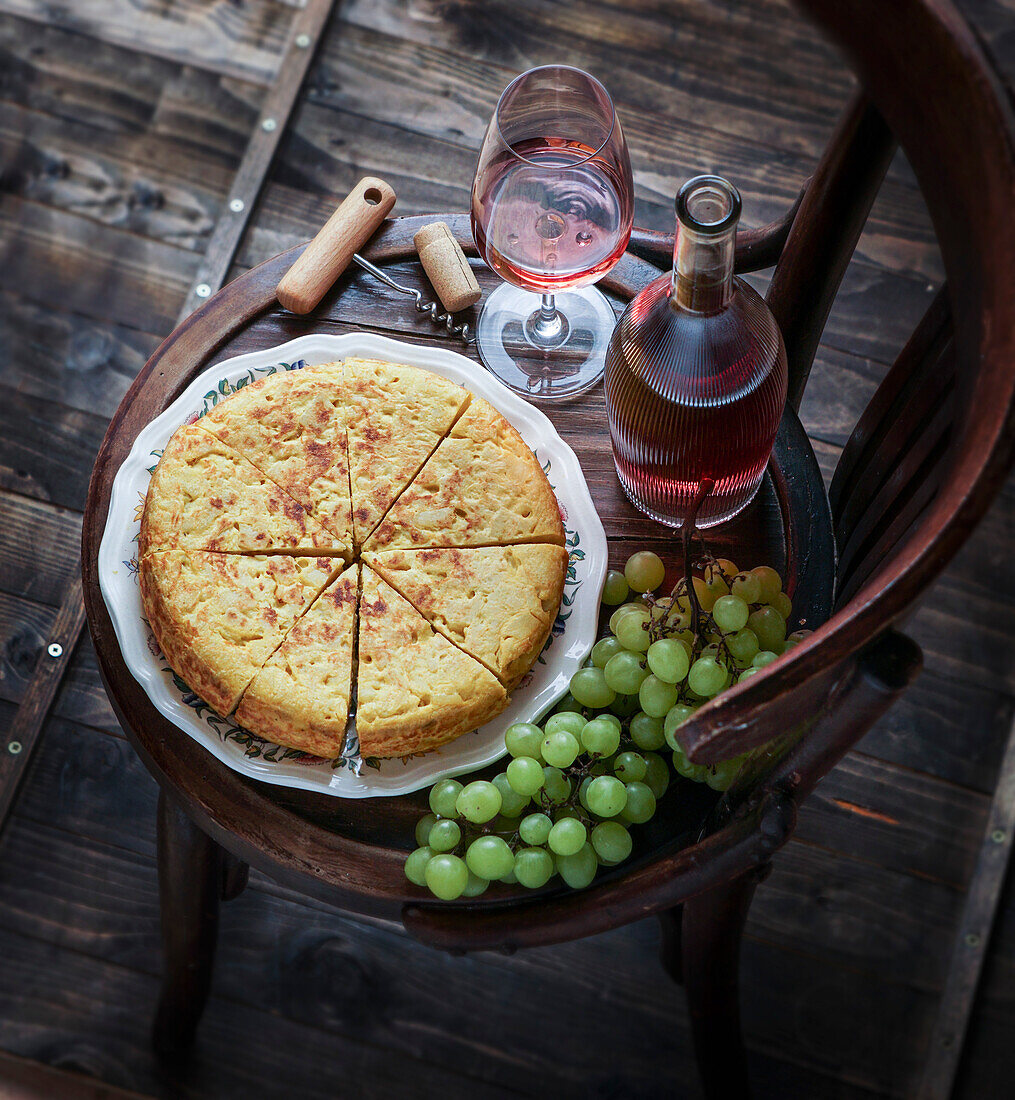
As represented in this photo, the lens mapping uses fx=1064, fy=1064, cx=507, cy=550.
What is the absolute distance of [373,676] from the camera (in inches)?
45.8

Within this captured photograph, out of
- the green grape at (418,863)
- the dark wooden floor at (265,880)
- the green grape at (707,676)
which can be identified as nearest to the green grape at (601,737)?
the green grape at (707,676)

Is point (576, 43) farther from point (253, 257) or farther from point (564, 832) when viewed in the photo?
point (564, 832)

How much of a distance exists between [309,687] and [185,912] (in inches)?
24.5

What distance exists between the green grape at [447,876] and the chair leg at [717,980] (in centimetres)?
34

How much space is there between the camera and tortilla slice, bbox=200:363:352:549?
1.25m

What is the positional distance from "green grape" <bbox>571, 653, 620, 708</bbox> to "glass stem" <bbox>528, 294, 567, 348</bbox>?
49 cm

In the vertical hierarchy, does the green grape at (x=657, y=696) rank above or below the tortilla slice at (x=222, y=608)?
above

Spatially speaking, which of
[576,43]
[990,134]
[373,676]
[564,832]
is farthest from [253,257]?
[990,134]

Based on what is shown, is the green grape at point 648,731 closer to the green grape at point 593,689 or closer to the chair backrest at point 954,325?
the green grape at point 593,689

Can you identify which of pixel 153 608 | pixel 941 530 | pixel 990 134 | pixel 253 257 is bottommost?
pixel 253 257

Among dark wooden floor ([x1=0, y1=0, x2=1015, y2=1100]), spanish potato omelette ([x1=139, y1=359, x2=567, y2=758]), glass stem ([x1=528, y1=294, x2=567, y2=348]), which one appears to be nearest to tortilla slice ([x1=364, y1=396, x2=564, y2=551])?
spanish potato omelette ([x1=139, y1=359, x2=567, y2=758])

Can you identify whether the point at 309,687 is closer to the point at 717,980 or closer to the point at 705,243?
the point at 705,243

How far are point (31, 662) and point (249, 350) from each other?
3.54ft

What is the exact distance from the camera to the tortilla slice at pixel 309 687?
3.75 ft
